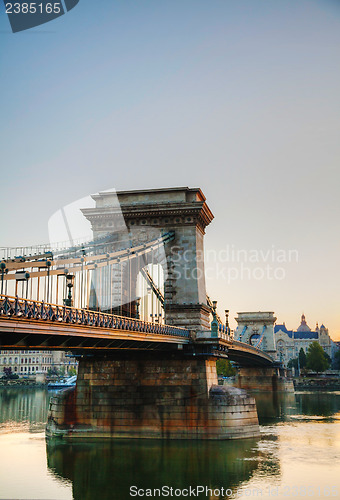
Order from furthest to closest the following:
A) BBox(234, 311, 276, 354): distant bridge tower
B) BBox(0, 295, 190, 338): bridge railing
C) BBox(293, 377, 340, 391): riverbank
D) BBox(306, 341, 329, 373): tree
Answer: BBox(306, 341, 329, 373): tree, BBox(234, 311, 276, 354): distant bridge tower, BBox(293, 377, 340, 391): riverbank, BBox(0, 295, 190, 338): bridge railing

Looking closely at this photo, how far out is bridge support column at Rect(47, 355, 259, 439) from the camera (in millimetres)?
40250

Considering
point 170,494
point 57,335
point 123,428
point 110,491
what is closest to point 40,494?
point 110,491

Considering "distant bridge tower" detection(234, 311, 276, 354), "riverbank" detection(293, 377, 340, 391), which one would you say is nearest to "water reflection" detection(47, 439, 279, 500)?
"riverbank" detection(293, 377, 340, 391)

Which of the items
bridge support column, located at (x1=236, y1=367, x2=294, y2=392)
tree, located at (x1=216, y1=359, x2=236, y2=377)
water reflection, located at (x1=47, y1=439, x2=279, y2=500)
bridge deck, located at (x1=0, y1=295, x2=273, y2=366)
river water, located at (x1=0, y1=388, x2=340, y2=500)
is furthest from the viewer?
tree, located at (x1=216, y1=359, x2=236, y2=377)

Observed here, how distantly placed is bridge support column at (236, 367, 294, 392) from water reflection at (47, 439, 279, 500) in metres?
76.5

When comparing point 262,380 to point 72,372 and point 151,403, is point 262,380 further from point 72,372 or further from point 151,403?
point 151,403

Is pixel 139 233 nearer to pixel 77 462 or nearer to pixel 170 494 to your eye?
pixel 77 462

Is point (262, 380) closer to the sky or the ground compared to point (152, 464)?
closer to the sky

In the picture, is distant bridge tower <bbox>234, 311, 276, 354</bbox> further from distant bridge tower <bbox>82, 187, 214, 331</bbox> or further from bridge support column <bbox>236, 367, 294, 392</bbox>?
distant bridge tower <bbox>82, 187, 214, 331</bbox>

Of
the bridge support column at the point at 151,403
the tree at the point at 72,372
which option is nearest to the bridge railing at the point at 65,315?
the bridge support column at the point at 151,403

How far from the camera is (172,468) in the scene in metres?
32.7

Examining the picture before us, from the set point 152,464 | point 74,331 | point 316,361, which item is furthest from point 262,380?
point 74,331

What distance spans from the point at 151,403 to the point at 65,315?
684 inches

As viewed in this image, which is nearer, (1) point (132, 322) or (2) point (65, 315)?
(2) point (65, 315)
